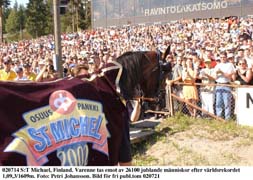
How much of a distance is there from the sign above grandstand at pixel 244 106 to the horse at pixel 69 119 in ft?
18.6

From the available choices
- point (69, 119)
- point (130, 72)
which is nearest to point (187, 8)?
point (130, 72)

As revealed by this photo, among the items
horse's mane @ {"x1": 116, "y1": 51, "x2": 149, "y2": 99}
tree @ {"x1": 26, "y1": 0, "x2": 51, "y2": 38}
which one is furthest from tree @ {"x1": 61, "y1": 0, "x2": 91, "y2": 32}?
horse's mane @ {"x1": 116, "y1": 51, "x2": 149, "y2": 99}

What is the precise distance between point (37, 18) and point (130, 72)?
72149mm

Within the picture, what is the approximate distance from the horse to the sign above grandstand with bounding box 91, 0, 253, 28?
31.9 m

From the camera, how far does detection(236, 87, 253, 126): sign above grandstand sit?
8.59 m

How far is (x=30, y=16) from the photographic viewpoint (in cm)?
7219

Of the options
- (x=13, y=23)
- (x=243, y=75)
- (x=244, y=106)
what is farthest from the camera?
(x=13, y=23)

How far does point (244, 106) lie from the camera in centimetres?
873

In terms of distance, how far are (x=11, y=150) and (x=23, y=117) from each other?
0.22 meters

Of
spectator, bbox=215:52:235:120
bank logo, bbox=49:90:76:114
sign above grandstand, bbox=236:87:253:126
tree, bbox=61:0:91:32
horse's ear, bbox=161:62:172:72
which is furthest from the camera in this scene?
tree, bbox=61:0:91:32

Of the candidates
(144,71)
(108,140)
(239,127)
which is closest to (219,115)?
(239,127)

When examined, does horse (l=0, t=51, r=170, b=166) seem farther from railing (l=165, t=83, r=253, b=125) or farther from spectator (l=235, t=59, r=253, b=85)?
spectator (l=235, t=59, r=253, b=85)

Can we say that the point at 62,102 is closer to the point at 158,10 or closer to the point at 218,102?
the point at 218,102

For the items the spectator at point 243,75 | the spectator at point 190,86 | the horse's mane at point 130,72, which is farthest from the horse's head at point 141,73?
the spectator at point 190,86
